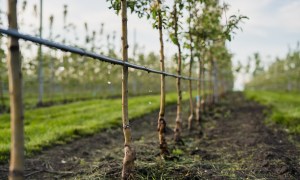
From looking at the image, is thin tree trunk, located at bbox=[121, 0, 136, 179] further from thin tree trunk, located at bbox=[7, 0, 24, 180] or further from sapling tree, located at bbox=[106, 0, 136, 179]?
thin tree trunk, located at bbox=[7, 0, 24, 180]

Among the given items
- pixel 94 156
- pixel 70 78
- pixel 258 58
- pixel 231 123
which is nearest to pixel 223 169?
pixel 94 156

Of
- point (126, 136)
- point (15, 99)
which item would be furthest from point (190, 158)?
point (15, 99)

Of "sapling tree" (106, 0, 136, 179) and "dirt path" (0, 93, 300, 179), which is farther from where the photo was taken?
"dirt path" (0, 93, 300, 179)

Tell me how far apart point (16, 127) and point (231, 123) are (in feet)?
31.9

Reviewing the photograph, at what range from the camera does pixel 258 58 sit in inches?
2288

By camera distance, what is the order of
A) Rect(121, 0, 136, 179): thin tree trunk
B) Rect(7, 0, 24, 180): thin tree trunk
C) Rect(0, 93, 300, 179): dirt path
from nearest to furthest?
Rect(7, 0, 24, 180): thin tree trunk < Rect(121, 0, 136, 179): thin tree trunk < Rect(0, 93, 300, 179): dirt path

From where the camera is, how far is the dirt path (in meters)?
4.67

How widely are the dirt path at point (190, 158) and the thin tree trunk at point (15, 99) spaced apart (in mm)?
1719

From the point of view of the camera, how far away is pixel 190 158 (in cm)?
574

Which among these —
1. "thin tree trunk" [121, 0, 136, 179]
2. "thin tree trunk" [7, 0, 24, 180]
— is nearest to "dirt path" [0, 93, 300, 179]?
"thin tree trunk" [121, 0, 136, 179]

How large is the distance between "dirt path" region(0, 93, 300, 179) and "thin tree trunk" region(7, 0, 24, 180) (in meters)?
1.72

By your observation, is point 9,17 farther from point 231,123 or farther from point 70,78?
point 70,78

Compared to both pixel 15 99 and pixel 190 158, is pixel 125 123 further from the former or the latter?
pixel 190 158

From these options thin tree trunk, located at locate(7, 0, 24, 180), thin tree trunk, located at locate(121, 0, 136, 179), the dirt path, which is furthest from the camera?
the dirt path
